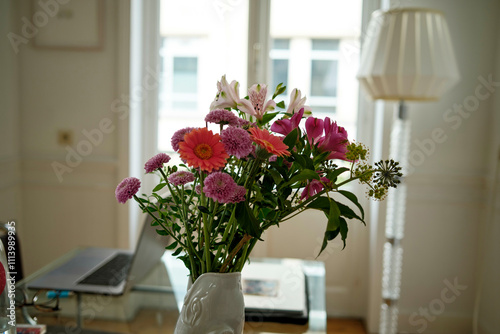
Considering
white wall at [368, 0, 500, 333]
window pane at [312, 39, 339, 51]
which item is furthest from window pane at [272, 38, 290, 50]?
white wall at [368, 0, 500, 333]

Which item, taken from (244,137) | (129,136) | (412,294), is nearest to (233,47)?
(129,136)

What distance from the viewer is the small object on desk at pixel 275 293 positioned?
1330mm

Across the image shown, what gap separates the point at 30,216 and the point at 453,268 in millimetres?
2347

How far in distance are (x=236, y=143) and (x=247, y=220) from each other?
125mm

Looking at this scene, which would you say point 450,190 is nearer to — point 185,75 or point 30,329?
point 185,75

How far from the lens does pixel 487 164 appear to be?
2619 mm

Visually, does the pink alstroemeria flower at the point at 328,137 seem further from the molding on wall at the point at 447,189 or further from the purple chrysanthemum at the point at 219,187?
the molding on wall at the point at 447,189

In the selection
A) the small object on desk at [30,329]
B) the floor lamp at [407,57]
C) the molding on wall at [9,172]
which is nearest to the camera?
the small object on desk at [30,329]

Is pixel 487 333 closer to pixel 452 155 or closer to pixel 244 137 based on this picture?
pixel 452 155

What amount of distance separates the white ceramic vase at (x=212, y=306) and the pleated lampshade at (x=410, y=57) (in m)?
1.50

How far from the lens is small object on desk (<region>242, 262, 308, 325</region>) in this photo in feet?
4.36

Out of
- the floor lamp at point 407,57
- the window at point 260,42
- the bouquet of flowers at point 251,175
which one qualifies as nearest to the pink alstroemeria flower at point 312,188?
the bouquet of flowers at point 251,175

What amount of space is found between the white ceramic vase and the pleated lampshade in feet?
4.91

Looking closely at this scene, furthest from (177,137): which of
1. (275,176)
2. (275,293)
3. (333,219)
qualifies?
(275,293)
